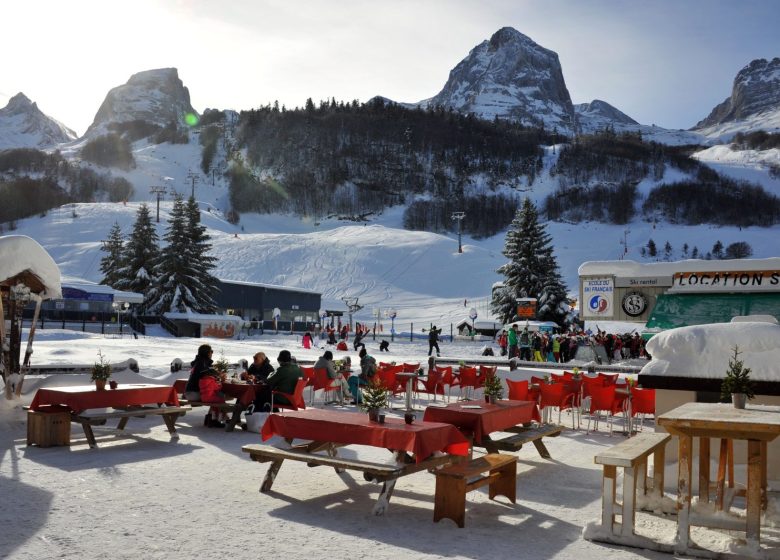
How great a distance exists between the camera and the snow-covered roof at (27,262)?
33.9ft

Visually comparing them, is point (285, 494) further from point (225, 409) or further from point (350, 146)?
point (350, 146)

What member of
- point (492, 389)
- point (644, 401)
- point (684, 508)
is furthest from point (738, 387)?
point (644, 401)

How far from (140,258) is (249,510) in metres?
37.4

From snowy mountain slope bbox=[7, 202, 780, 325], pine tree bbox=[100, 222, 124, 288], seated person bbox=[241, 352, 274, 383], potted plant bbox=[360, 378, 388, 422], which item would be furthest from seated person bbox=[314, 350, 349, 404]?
pine tree bbox=[100, 222, 124, 288]

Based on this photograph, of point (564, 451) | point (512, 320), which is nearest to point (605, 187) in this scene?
point (512, 320)

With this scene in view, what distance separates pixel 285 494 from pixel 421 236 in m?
63.7

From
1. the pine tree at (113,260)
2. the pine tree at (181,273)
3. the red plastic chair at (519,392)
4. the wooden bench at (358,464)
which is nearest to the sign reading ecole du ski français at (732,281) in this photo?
the red plastic chair at (519,392)

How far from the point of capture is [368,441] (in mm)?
5445

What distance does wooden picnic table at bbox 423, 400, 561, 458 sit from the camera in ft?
22.1

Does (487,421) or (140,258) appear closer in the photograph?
(487,421)

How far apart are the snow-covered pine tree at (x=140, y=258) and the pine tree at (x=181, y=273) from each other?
5.89 feet

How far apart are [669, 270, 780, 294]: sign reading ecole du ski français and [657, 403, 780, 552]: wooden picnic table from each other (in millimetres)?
10010

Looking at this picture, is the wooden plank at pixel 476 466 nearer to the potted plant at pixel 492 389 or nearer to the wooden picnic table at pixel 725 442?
the wooden picnic table at pixel 725 442

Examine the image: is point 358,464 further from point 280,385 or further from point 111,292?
point 111,292
